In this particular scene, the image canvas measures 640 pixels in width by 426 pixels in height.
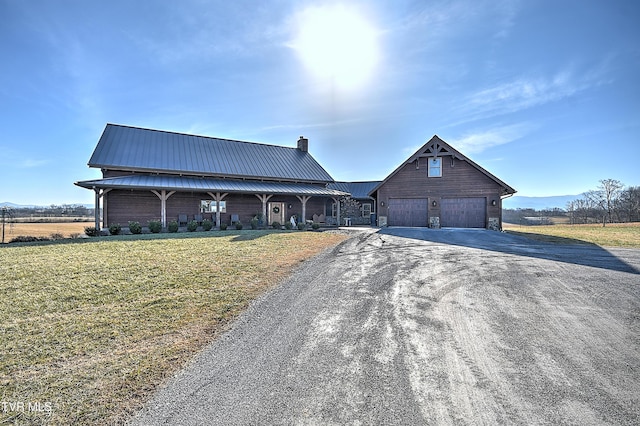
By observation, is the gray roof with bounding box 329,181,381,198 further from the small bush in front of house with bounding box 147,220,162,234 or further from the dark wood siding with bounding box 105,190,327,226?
the small bush in front of house with bounding box 147,220,162,234

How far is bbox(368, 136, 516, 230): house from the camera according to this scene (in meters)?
21.0

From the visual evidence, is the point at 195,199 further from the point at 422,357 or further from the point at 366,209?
the point at 422,357

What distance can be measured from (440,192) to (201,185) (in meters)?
16.8

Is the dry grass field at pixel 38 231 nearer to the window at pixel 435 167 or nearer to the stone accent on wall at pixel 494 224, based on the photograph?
the window at pixel 435 167

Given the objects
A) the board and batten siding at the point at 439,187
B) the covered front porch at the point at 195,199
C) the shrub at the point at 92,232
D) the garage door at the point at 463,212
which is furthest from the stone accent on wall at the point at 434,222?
the shrub at the point at 92,232

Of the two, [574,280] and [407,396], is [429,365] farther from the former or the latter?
[574,280]

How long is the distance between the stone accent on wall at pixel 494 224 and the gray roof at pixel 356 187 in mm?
13973

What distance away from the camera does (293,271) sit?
7.87m

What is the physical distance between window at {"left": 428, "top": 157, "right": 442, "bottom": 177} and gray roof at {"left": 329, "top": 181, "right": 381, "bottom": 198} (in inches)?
427

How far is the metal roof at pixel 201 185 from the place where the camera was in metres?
16.8

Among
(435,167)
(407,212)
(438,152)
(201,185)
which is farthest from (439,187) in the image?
(201,185)

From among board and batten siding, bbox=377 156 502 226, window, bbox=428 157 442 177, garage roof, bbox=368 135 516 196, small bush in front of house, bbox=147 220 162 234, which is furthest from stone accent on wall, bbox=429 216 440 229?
small bush in front of house, bbox=147 220 162 234

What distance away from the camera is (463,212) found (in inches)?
851

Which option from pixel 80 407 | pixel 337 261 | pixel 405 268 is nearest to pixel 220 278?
pixel 337 261
